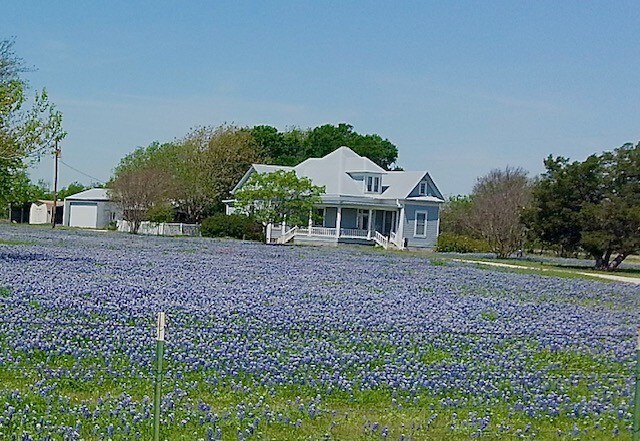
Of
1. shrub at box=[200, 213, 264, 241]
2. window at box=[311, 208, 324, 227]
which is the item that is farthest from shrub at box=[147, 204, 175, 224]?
window at box=[311, 208, 324, 227]

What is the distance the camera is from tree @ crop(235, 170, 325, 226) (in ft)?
176

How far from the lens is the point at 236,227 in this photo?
58.2m

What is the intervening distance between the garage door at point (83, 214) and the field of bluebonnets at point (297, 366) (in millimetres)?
72696

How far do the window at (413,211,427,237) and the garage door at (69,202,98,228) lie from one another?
128 feet

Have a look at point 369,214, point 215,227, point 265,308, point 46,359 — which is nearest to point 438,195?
point 369,214

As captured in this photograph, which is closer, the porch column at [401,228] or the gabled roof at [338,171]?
the porch column at [401,228]

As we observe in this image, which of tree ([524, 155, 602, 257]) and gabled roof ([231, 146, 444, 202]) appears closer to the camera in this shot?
tree ([524, 155, 602, 257])

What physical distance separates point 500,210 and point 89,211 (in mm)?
46220

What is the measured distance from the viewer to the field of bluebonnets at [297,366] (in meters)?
7.48

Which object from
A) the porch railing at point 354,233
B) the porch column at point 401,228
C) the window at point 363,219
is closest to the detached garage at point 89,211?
the window at point 363,219

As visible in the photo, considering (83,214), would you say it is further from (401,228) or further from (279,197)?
(279,197)

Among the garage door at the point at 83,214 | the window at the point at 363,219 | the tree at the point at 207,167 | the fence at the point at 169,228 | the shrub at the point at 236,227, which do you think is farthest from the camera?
the garage door at the point at 83,214

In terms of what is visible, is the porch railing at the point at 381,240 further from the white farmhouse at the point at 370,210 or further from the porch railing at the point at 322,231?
the porch railing at the point at 322,231

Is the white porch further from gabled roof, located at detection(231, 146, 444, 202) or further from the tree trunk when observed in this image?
the tree trunk
